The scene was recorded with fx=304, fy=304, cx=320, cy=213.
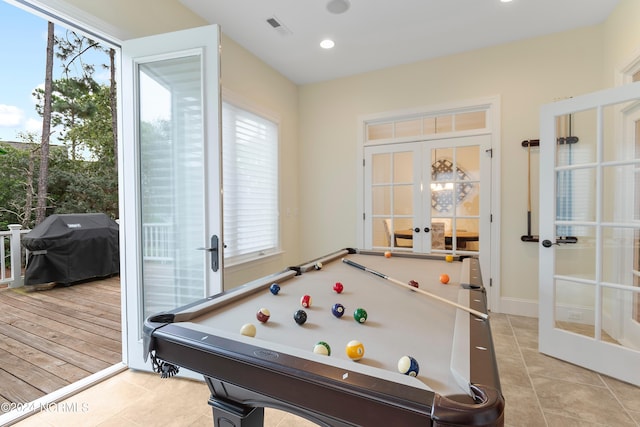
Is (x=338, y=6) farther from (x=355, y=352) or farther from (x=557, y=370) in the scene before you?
(x=557, y=370)

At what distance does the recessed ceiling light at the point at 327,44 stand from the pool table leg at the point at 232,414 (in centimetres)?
321

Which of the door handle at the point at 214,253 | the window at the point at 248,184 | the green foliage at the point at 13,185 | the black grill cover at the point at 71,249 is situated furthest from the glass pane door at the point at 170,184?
the green foliage at the point at 13,185

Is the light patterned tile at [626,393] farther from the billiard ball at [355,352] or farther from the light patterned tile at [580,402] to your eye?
the billiard ball at [355,352]

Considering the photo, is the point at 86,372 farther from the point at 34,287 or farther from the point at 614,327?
the point at 614,327

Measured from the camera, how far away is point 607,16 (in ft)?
9.09

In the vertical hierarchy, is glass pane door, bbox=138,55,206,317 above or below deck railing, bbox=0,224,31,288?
above

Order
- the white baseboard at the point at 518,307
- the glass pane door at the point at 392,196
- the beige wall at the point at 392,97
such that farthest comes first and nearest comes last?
1. the glass pane door at the point at 392,196
2. the white baseboard at the point at 518,307
3. the beige wall at the point at 392,97

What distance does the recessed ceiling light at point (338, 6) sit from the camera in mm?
2531

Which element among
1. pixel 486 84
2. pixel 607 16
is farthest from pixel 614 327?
pixel 607 16

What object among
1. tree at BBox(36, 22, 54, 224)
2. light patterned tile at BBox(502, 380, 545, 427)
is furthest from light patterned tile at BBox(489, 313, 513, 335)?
tree at BBox(36, 22, 54, 224)

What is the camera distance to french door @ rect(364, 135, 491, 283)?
340cm

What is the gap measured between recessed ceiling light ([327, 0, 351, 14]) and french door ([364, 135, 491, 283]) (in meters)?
1.64

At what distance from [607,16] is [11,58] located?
25.6ft

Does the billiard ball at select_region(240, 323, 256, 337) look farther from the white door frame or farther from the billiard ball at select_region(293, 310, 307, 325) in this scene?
the white door frame
